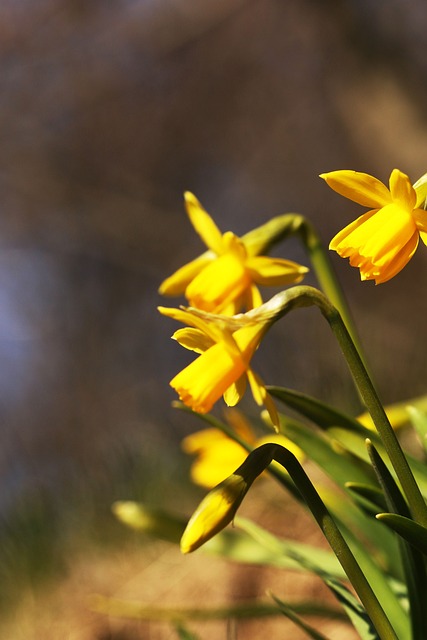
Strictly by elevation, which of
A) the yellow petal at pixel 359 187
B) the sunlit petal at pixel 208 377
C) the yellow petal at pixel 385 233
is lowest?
the sunlit petal at pixel 208 377

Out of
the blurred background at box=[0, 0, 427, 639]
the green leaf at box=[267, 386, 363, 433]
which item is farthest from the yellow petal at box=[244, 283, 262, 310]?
the blurred background at box=[0, 0, 427, 639]

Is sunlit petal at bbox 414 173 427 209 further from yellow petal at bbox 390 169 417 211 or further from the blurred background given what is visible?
the blurred background

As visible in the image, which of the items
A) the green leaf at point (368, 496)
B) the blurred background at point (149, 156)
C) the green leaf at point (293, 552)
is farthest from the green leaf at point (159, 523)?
the blurred background at point (149, 156)

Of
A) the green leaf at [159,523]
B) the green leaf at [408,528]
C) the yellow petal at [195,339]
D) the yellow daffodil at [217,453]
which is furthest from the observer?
the yellow daffodil at [217,453]

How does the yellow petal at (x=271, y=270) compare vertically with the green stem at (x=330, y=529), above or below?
above

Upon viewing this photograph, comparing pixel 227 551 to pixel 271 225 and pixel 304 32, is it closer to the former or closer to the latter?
pixel 271 225

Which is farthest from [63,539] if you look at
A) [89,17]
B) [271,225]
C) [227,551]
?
[89,17]

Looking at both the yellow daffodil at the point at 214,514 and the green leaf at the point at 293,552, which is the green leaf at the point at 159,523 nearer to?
the green leaf at the point at 293,552
